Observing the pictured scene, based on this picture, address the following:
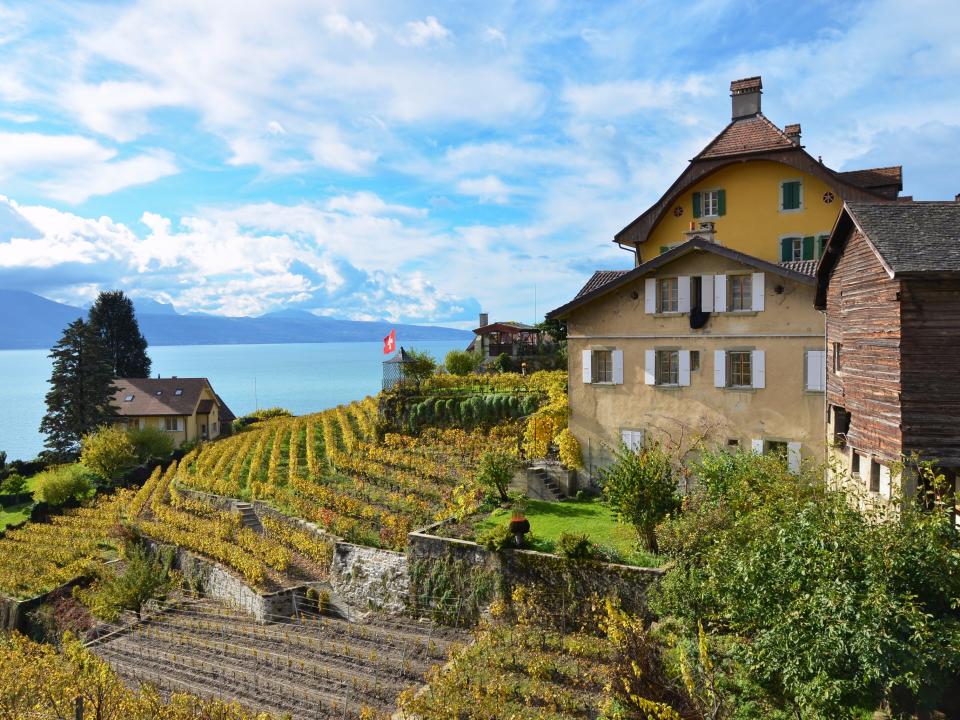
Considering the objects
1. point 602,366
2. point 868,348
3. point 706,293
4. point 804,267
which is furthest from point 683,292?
point 868,348

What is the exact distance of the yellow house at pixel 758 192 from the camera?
2588 cm

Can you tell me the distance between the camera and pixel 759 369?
20125 mm

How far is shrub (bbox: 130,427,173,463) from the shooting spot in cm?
3952

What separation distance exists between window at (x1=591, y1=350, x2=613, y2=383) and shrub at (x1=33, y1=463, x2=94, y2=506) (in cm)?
2620

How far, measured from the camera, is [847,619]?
8.65 m

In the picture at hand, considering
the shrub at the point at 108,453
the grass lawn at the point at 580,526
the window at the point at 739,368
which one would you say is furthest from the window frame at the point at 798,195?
the shrub at the point at 108,453

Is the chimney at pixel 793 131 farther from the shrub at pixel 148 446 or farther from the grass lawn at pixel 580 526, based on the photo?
the shrub at pixel 148 446

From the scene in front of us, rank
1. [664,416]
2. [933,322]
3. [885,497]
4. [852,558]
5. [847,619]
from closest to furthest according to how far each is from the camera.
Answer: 1. [847,619]
2. [852,558]
3. [933,322]
4. [885,497]
5. [664,416]

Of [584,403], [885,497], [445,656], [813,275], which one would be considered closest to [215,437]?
[584,403]

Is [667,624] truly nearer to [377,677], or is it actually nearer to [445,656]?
[445,656]

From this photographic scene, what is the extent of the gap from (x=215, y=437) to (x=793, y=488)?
153 ft

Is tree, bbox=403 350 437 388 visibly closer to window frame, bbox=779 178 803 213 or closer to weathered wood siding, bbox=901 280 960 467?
window frame, bbox=779 178 803 213

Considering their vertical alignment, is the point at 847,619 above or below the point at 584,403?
below

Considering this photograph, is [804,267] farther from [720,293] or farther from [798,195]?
[798,195]
